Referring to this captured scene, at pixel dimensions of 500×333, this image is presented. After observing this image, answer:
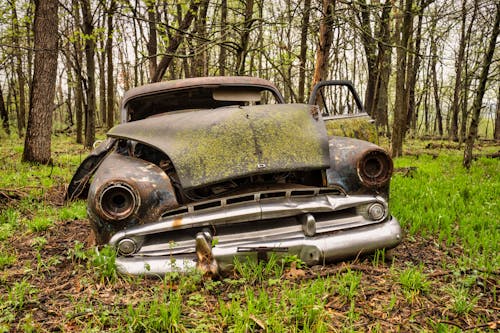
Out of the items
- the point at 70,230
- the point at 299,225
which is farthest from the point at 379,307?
the point at 70,230

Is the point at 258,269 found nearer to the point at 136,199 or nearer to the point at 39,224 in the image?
the point at 136,199

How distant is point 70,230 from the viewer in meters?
3.40

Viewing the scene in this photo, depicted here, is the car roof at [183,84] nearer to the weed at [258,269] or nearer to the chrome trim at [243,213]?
the chrome trim at [243,213]

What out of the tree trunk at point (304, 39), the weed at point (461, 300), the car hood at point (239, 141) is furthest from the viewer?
the tree trunk at point (304, 39)

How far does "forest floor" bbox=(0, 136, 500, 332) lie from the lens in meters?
1.76

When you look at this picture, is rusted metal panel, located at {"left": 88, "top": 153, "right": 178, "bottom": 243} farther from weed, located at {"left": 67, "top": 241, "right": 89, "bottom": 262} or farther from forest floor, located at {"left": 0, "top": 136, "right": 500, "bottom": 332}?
weed, located at {"left": 67, "top": 241, "right": 89, "bottom": 262}

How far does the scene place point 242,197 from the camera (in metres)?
2.31

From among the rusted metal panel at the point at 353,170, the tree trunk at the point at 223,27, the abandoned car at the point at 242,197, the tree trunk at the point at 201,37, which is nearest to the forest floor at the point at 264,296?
the abandoned car at the point at 242,197

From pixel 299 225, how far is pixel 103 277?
125cm

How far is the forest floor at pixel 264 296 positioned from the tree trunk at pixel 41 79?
16.2ft

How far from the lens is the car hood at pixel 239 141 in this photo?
2252mm

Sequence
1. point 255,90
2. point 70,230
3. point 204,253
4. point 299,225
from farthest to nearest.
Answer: point 255,90 → point 70,230 → point 299,225 → point 204,253

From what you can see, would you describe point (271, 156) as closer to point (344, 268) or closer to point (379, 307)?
point (344, 268)

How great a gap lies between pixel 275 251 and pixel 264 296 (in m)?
0.33
